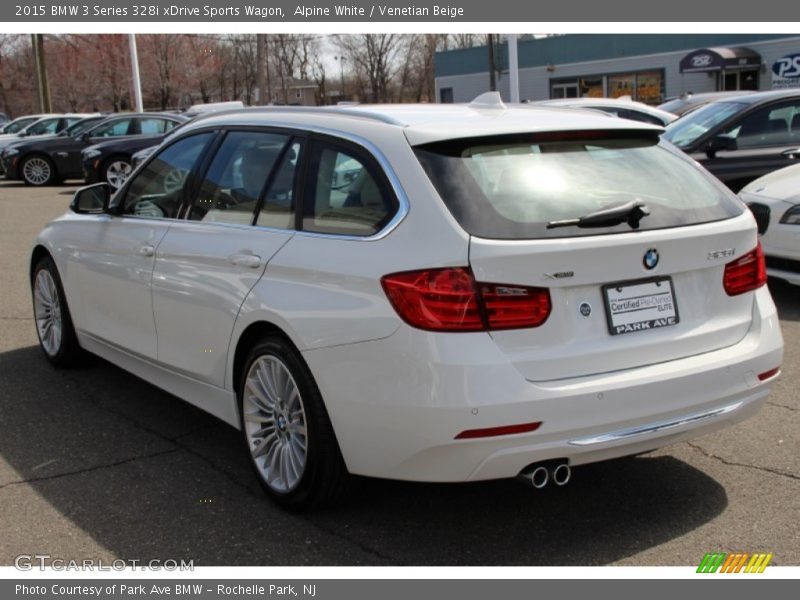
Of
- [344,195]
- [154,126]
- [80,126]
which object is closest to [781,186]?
[344,195]

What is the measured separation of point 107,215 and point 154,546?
2461 millimetres

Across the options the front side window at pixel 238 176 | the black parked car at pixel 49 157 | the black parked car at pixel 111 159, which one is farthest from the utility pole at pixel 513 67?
the front side window at pixel 238 176

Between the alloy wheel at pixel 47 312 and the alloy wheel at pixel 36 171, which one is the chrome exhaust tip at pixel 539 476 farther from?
the alloy wheel at pixel 36 171

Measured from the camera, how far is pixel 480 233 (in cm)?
348

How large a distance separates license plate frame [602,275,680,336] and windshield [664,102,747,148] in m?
6.76

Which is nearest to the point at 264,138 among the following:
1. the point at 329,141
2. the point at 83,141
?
the point at 329,141

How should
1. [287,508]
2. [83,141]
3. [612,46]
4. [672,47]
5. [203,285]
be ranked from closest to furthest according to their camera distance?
[287,508]
[203,285]
[83,141]
[672,47]
[612,46]

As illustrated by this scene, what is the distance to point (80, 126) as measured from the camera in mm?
23578

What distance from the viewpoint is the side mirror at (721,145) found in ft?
31.7

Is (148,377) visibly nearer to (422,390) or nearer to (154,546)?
(154,546)

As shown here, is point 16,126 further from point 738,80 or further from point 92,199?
point 738,80

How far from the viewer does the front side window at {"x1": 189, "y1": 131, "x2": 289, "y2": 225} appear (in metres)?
4.47

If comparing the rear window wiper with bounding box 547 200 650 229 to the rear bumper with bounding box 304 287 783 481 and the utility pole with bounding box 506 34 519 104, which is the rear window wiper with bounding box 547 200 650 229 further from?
the utility pole with bounding box 506 34 519 104

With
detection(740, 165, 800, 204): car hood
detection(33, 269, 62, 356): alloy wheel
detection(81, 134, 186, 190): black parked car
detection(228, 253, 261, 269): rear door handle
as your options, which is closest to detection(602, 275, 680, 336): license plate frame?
detection(228, 253, 261, 269): rear door handle
